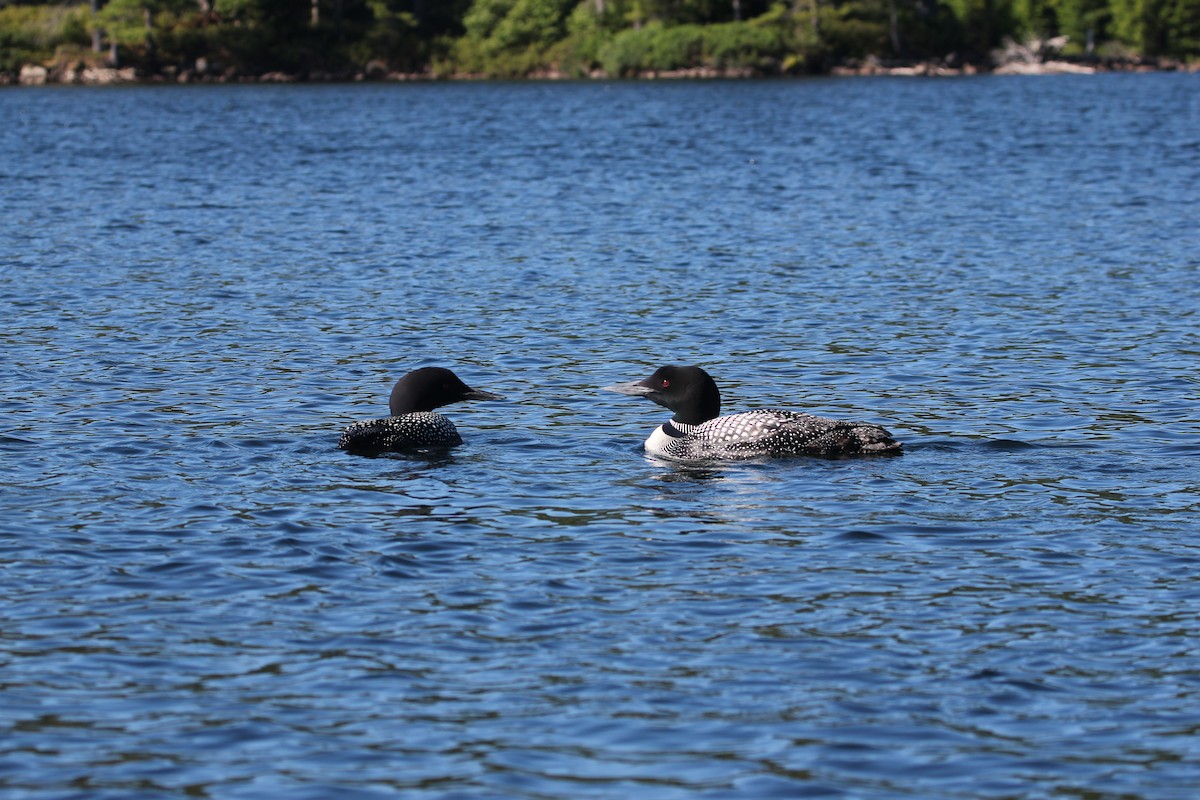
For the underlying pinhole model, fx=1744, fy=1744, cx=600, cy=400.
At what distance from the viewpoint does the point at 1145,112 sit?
66.6 m

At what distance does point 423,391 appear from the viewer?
48.3 ft

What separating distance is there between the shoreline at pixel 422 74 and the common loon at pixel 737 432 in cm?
9586

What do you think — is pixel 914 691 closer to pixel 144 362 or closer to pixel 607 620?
pixel 607 620

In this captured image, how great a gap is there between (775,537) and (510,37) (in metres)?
106

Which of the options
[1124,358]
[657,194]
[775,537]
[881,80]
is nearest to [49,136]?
[657,194]

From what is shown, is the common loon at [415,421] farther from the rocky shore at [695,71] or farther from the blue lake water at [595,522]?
the rocky shore at [695,71]

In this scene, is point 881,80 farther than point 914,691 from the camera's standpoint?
Yes

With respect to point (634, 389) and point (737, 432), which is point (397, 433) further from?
point (737, 432)

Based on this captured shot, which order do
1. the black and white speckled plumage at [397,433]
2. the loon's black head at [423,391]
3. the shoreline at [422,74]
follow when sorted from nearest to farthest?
the black and white speckled plumage at [397,433] → the loon's black head at [423,391] → the shoreline at [422,74]

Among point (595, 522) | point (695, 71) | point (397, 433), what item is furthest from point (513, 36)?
point (595, 522)

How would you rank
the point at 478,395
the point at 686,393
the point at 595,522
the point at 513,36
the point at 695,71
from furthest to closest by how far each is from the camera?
the point at 513,36 → the point at 695,71 → the point at 478,395 → the point at 686,393 → the point at 595,522

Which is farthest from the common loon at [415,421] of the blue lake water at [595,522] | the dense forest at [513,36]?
the dense forest at [513,36]

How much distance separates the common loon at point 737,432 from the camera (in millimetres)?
13578

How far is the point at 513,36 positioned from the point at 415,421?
Answer: 339 ft
